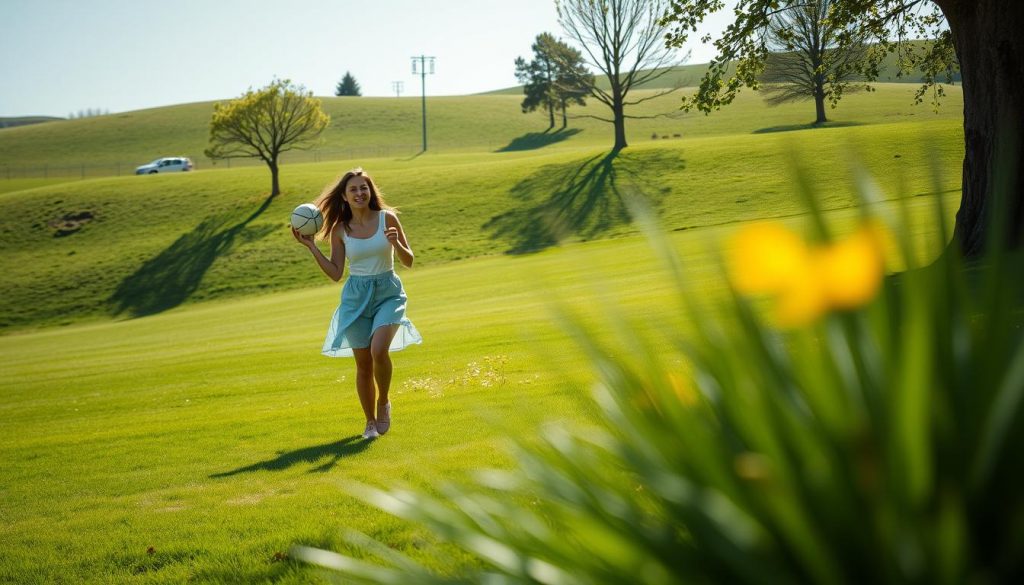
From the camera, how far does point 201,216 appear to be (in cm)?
5681

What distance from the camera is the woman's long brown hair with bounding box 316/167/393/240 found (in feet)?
29.3

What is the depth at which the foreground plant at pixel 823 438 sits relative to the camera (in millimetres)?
1060

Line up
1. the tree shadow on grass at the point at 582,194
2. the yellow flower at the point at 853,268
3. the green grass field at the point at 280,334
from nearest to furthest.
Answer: the yellow flower at the point at 853,268 → the green grass field at the point at 280,334 → the tree shadow on grass at the point at 582,194

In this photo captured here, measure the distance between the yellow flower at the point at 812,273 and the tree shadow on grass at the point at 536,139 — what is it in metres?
95.8

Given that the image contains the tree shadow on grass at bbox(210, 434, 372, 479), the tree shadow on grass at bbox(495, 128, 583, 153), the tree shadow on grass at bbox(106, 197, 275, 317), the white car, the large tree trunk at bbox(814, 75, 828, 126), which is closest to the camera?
the tree shadow on grass at bbox(210, 434, 372, 479)

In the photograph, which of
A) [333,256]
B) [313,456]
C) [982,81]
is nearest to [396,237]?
[333,256]

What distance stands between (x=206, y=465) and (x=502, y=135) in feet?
340

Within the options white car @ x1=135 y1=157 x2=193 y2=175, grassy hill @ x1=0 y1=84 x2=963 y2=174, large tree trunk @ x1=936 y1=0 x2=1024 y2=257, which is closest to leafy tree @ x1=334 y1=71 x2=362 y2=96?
grassy hill @ x1=0 y1=84 x2=963 y2=174

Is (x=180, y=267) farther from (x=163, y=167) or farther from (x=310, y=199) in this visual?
(x=163, y=167)

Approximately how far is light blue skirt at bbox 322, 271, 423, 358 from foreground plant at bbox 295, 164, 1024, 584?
7.33m

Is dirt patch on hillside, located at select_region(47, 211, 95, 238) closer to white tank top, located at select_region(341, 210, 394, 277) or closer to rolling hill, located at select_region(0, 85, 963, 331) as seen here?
rolling hill, located at select_region(0, 85, 963, 331)

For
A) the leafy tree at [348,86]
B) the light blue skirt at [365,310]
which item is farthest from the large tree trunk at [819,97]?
the leafy tree at [348,86]

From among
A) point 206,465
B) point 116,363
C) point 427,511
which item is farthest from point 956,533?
point 116,363

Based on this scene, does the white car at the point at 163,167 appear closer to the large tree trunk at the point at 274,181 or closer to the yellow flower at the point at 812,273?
the large tree trunk at the point at 274,181
